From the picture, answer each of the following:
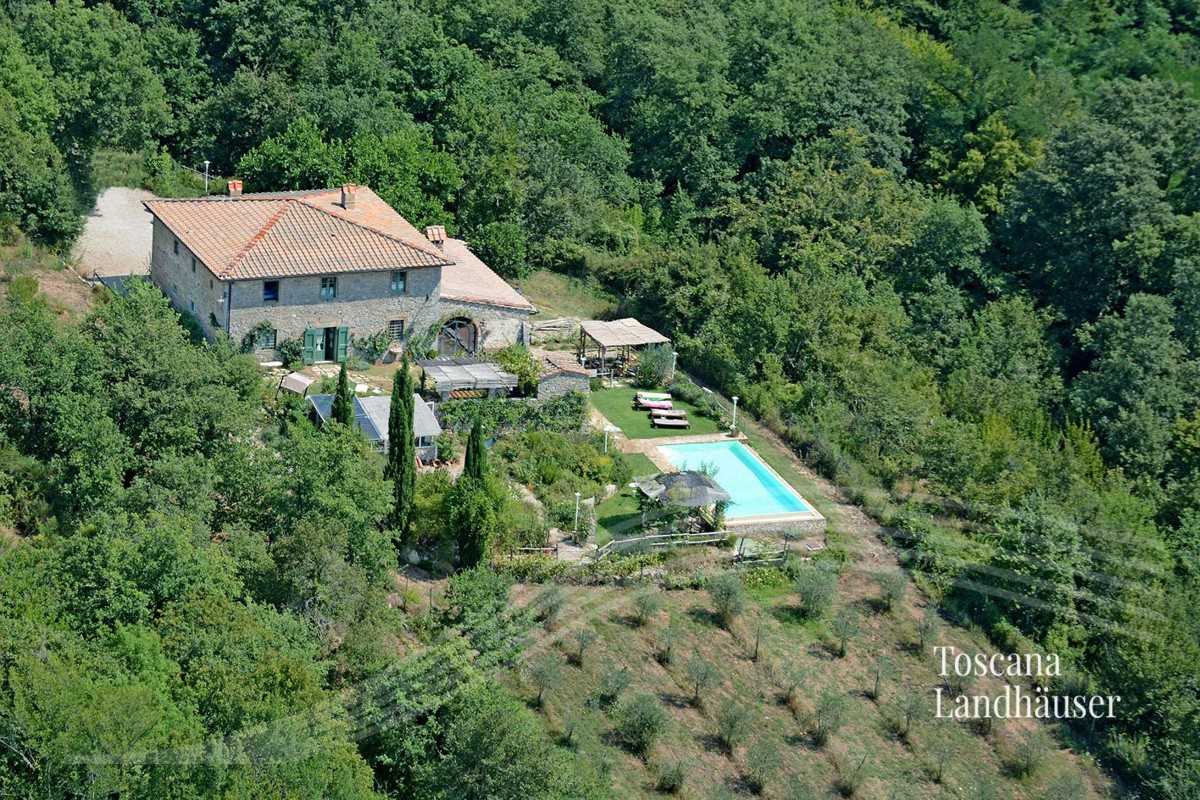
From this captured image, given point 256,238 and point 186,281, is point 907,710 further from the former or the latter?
point 186,281

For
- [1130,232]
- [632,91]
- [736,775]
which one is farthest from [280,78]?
[736,775]

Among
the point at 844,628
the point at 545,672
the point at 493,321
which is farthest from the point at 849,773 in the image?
the point at 493,321

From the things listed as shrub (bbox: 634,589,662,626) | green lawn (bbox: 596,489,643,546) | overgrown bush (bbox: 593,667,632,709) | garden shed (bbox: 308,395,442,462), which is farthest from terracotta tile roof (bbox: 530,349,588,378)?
overgrown bush (bbox: 593,667,632,709)

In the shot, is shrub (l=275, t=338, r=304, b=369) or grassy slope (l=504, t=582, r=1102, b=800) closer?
grassy slope (l=504, t=582, r=1102, b=800)

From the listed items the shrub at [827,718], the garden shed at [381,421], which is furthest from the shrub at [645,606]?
the garden shed at [381,421]

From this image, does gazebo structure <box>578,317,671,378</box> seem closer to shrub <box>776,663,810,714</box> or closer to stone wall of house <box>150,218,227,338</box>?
stone wall of house <box>150,218,227,338</box>

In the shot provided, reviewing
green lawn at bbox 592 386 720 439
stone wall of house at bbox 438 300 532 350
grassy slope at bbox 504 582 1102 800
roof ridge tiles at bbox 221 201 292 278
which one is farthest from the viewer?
stone wall of house at bbox 438 300 532 350
